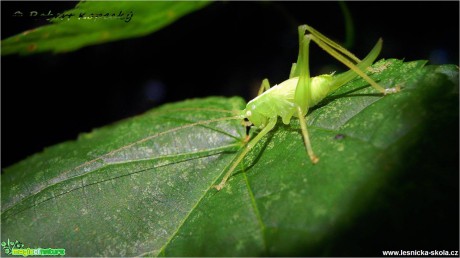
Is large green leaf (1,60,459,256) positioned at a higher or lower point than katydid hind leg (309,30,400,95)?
lower

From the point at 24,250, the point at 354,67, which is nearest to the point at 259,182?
the point at 354,67

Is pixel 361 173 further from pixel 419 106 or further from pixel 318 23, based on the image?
pixel 318 23

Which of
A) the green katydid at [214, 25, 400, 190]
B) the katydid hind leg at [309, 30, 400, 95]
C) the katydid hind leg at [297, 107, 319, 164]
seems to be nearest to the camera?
the katydid hind leg at [297, 107, 319, 164]

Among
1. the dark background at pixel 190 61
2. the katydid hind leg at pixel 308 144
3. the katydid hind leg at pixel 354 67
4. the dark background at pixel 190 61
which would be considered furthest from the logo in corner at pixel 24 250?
the dark background at pixel 190 61

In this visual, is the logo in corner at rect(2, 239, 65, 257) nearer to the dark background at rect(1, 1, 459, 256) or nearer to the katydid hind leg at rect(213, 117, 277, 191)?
the katydid hind leg at rect(213, 117, 277, 191)

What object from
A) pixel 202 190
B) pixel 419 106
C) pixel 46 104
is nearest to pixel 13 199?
pixel 202 190

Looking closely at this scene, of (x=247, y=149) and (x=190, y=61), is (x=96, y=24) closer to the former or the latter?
(x=247, y=149)

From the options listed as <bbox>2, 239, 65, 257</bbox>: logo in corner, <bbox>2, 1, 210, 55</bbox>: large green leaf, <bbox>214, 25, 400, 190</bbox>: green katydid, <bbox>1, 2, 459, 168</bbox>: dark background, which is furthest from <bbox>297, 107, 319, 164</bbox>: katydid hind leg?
<bbox>1, 2, 459, 168</bbox>: dark background
